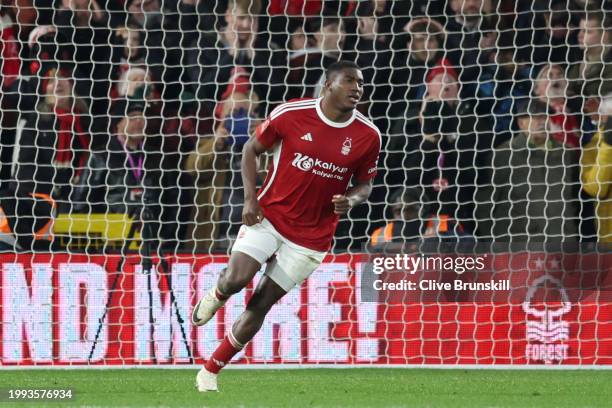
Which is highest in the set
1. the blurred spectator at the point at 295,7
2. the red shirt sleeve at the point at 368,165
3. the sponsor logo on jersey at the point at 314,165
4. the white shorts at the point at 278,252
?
the blurred spectator at the point at 295,7

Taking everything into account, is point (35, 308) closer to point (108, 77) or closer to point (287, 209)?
point (108, 77)

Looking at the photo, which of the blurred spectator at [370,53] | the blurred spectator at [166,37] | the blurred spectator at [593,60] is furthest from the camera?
the blurred spectator at [166,37]

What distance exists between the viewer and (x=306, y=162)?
7770mm

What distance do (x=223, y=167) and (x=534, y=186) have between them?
262 cm

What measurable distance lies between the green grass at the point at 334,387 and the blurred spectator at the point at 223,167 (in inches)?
67.2

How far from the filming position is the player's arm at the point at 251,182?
7.59m

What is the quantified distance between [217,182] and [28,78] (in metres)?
1.86

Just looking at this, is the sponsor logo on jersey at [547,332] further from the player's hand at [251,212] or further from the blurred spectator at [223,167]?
the player's hand at [251,212]

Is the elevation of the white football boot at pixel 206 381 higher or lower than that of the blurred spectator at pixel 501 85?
lower

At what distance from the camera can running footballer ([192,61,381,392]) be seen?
25.3ft

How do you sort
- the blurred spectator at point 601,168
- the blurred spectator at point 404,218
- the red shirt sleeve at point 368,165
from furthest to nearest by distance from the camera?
1. the blurred spectator at point 404,218
2. the blurred spectator at point 601,168
3. the red shirt sleeve at point 368,165

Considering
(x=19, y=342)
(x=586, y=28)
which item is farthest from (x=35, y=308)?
(x=586, y=28)

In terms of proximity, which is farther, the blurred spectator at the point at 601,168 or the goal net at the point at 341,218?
the blurred spectator at the point at 601,168

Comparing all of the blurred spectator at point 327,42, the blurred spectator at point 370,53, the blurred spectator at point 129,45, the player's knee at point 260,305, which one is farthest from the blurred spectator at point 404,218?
the player's knee at point 260,305
